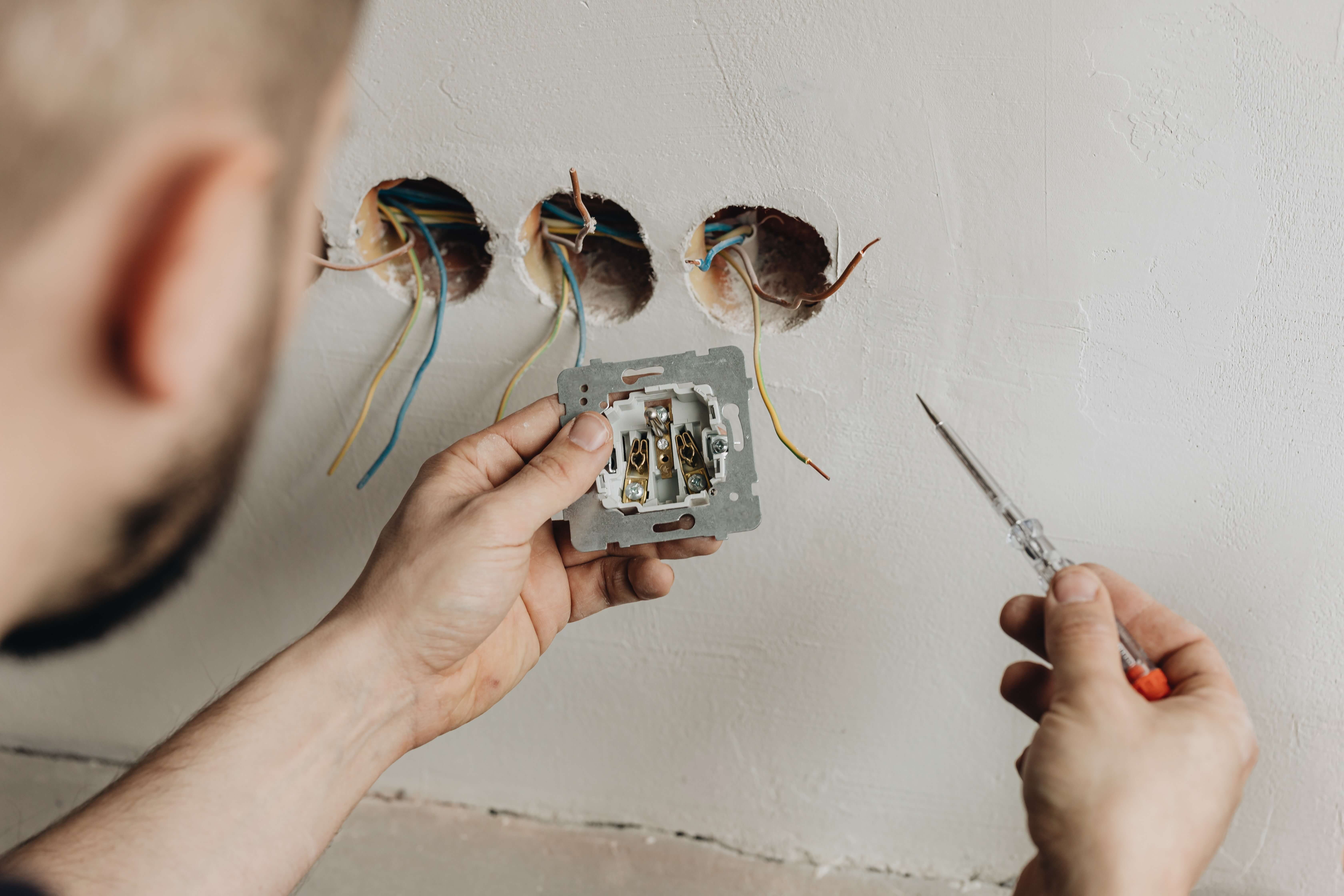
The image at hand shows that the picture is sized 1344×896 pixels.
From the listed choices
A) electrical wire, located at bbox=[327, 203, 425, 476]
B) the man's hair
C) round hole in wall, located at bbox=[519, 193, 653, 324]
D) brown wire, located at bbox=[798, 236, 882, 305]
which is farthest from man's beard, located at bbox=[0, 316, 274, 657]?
brown wire, located at bbox=[798, 236, 882, 305]

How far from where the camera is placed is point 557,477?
2.48 feet

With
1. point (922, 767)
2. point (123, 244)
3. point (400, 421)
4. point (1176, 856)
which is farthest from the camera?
point (922, 767)

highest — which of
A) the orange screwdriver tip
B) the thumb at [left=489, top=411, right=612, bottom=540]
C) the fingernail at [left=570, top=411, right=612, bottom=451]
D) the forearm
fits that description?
the fingernail at [left=570, top=411, right=612, bottom=451]

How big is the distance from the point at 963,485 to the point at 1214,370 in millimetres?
309

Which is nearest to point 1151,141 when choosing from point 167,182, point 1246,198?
point 1246,198

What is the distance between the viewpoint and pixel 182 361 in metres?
0.91

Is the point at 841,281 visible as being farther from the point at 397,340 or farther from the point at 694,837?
the point at 694,837

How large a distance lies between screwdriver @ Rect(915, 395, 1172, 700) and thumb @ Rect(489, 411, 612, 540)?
369 millimetres

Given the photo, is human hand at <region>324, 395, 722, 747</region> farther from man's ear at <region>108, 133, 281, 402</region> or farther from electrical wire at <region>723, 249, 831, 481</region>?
man's ear at <region>108, 133, 281, 402</region>

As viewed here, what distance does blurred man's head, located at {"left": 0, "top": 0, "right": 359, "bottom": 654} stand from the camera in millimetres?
727

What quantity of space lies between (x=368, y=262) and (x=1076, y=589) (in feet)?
2.96

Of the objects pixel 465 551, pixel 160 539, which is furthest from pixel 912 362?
pixel 160 539

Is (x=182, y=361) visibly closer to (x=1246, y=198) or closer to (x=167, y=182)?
(x=167, y=182)

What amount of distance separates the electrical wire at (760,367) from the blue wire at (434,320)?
213 millimetres
